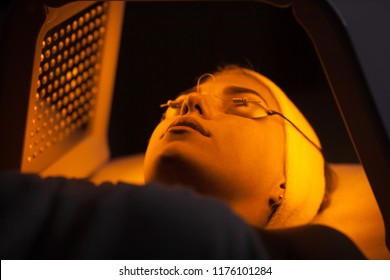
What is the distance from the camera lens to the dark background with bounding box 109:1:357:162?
908 mm

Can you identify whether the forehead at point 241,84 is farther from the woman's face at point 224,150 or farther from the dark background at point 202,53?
the dark background at point 202,53

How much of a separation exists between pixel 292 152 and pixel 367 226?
0.13m

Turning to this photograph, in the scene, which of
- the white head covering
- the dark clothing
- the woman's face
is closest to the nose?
the woman's face

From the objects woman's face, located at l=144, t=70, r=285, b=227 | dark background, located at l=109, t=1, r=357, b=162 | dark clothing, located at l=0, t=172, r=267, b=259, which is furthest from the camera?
dark background, located at l=109, t=1, r=357, b=162

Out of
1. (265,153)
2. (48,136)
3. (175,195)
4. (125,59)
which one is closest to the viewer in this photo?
(175,195)

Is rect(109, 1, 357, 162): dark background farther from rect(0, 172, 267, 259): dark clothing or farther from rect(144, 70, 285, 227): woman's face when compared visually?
rect(0, 172, 267, 259): dark clothing

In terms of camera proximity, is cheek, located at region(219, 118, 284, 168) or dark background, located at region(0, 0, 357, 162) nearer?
cheek, located at region(219, 118, 284, 168)

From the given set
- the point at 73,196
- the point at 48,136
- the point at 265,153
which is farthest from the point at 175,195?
the point at 48,136

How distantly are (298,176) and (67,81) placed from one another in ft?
1.16

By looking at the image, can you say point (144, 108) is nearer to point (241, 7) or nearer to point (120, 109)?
point (120, 109)

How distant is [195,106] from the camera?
0.69 m

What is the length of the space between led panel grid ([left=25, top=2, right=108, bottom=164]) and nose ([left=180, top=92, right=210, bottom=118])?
19 cm

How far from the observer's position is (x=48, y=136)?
2.65 ft
